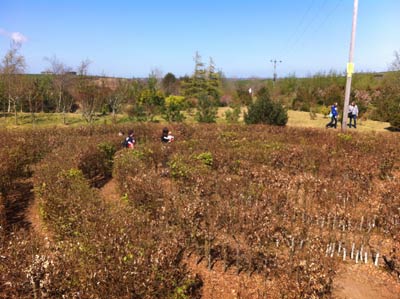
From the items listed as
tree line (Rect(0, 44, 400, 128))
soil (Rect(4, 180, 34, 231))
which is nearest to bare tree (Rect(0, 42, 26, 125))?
tree line (Rect(0, 44, 400, 128))

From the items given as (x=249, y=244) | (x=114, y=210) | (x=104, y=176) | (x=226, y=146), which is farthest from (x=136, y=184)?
(x=226, y=146)

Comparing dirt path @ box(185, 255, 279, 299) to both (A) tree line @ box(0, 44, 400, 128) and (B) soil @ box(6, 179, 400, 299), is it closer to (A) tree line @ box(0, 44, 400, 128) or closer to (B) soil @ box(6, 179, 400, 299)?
(B) soil @ box(6, 179, 400, 299)

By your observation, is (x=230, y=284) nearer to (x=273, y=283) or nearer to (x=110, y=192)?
(x=273, y=283)

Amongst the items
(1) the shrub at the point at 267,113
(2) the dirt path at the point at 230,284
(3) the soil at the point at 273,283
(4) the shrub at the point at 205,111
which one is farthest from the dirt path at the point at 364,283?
(4) the shrub at the point at 205,111

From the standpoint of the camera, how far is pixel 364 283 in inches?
183

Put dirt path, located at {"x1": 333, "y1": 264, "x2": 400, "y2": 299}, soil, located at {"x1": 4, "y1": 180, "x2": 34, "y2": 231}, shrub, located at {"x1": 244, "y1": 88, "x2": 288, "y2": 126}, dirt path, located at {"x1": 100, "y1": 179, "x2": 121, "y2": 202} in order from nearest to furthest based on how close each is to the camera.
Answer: dirt path, located at {"x1": 333, "y1": 264, "x2": 400, "y2": 299}, soil, located at {"x1": 4, "y1": 180, "x2": 34, "y2": 231}, dirt path, located at {"x1": 100, "y1": 179, "x2": 121, "y2": 202}, shrub, located at {"x1": 244, "y1": 88, "x2": 288, "y2": 126}

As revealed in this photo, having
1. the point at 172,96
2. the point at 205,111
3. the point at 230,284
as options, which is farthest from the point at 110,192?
the point at 172,96

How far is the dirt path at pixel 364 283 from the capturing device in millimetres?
4387

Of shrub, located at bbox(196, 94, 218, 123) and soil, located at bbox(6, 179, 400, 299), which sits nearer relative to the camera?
soil, located at bbox(6, 179, 400, 299)

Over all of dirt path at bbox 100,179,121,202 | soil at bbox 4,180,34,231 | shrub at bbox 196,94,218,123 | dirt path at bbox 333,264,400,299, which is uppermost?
shrub at bbox 196,94,218,123

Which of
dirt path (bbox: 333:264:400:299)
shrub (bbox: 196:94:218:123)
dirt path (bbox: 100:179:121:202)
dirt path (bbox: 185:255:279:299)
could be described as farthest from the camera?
shrub (bbox: 196:94:218:123)

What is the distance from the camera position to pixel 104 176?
9.24 m

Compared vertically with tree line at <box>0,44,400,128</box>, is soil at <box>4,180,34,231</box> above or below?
below

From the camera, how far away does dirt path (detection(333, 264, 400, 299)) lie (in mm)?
4387
